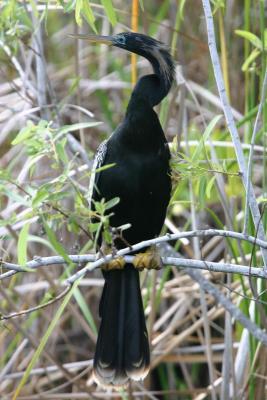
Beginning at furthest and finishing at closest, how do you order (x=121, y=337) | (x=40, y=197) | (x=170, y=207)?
(x=170, y=207)
(x=121, y=337)
(x=40, y=197)

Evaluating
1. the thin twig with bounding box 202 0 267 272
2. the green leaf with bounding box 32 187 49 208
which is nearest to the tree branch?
the thin twig with bounding box 202 0 267 272

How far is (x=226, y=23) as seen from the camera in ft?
11.4

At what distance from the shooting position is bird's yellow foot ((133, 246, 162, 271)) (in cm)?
254

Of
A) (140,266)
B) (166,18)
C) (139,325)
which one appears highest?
(166,18)

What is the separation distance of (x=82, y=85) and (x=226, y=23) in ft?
3.45

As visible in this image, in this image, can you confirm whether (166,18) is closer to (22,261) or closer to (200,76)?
(200,76)

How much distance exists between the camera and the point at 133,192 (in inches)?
98.0

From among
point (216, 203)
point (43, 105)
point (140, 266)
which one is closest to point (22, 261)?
point (140, 266)

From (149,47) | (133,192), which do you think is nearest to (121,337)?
(133,192)

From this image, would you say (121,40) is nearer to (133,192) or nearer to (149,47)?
(149,47)

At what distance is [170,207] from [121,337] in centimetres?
71

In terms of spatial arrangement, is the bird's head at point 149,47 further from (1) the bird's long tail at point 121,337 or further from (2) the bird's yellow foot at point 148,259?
(1) the bird's long tail at point 121,337

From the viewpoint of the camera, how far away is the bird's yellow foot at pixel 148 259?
254cm

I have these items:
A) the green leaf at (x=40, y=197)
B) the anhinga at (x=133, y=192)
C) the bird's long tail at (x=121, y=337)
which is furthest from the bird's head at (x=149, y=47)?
the green leaf at (x=40, y=197)
